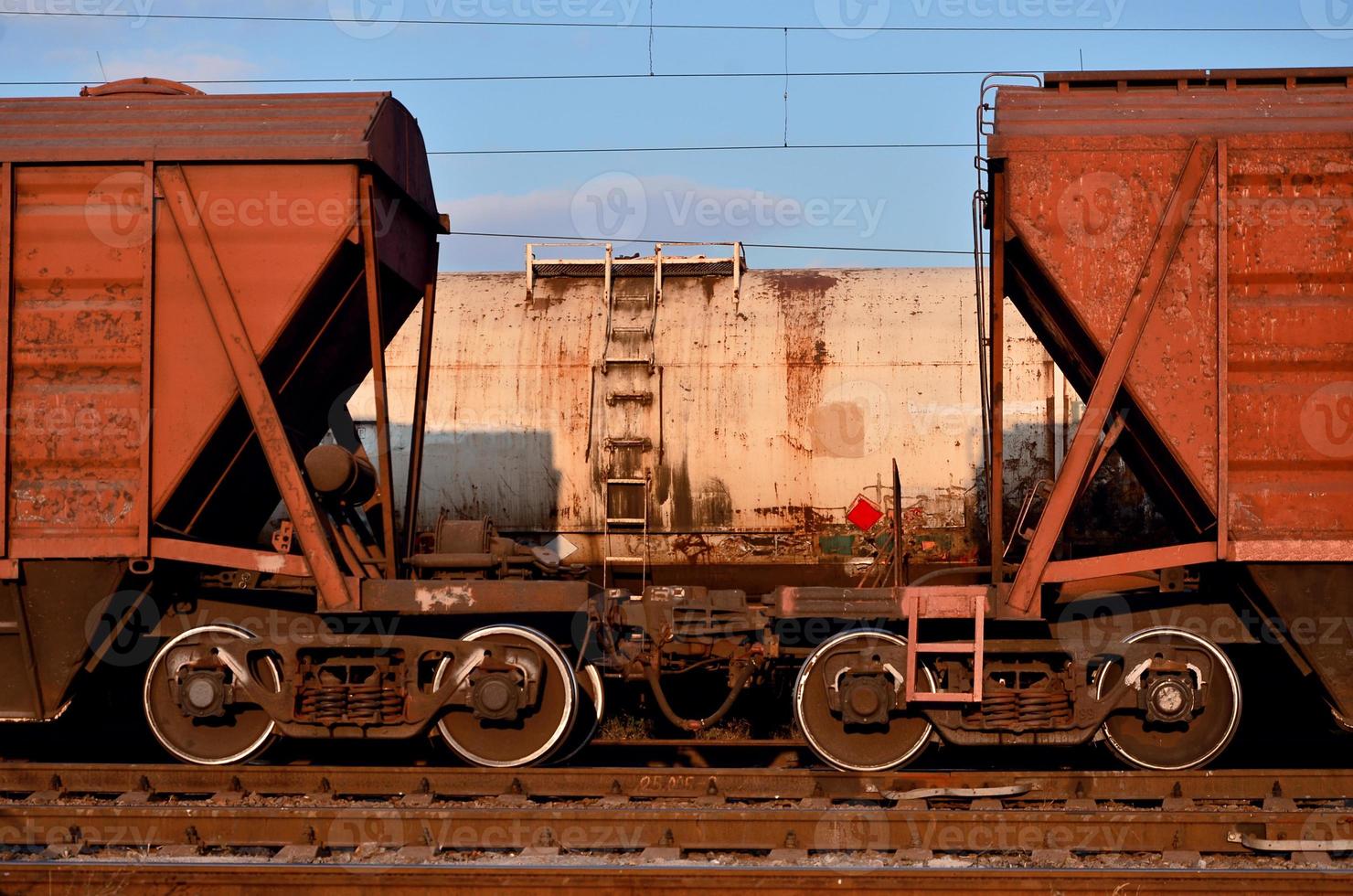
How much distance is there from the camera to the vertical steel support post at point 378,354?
8586 millimetres

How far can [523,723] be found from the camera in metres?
8.76

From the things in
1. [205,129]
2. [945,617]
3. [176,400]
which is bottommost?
[945,617]

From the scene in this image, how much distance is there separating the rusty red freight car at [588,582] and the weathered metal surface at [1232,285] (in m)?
0.02

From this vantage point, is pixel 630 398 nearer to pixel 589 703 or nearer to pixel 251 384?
pixel 589 703

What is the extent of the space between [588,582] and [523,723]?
43.1 inches

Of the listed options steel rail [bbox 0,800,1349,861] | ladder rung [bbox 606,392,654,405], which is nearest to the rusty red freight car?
steel rail [bbox 0,800,1349,861]

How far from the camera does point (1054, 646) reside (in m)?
8.42

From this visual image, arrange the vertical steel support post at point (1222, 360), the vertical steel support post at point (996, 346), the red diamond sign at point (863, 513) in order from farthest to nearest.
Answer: the red diamond sign at point (863, 513) < the vertical steel support post at point (996, 346) < the vertical steel support post at point (1222, 360)

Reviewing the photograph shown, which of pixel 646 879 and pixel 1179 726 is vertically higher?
pixel 1179 726

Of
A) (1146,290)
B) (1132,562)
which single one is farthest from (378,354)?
(1132,562)

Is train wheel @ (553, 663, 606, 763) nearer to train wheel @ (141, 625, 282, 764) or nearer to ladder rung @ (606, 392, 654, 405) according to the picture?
train wheel @ (141, 625, 282, 764)

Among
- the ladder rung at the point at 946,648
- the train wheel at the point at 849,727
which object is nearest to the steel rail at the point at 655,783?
the train wheel at the point at 849,727

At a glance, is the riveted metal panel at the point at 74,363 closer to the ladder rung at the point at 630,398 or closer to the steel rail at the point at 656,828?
the steel rail at the point at 656,828

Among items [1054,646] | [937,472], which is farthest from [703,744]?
[937,472]
